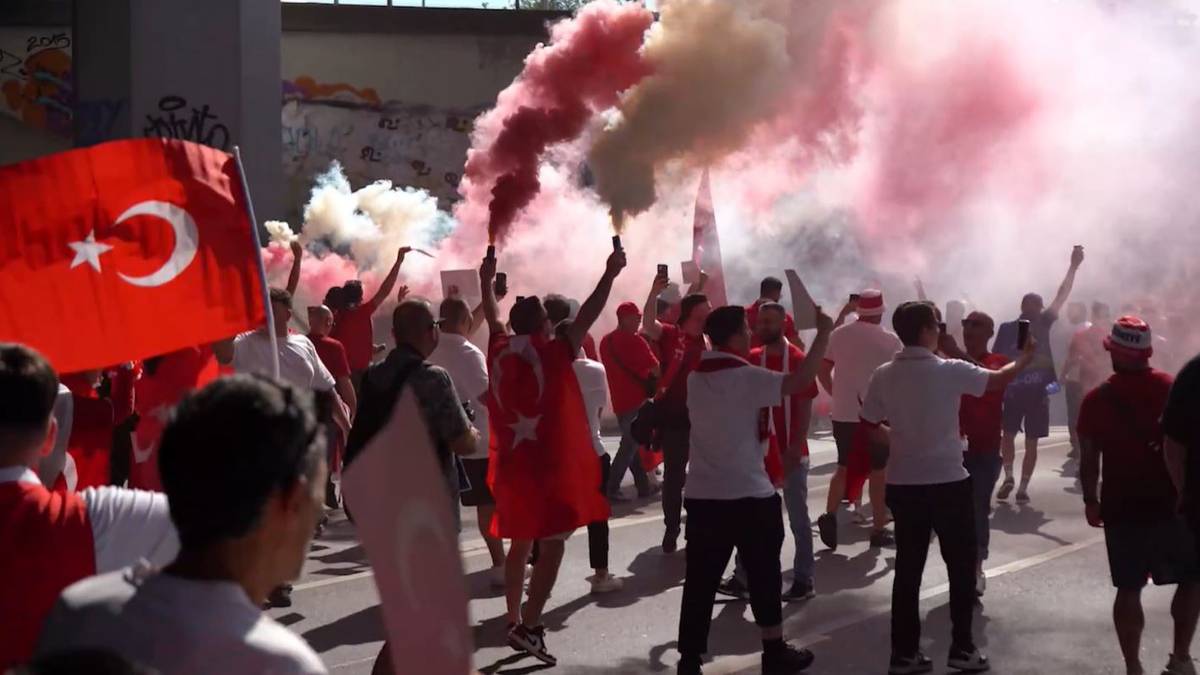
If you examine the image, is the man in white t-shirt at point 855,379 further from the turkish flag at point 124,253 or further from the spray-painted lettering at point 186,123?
the spray-painted lettering at point 186,123

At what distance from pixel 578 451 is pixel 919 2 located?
880 centimetres

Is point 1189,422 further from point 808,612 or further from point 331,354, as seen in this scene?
point 331,354

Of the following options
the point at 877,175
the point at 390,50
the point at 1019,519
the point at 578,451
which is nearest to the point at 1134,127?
the point at 877,175

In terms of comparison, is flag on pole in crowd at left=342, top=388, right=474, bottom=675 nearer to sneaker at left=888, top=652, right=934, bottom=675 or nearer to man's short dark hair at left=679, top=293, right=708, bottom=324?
sneaker at left=888, top=652, right=934, bottom=675

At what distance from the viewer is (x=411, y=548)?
7.87 ft

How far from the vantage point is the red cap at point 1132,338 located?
6625 millimetres

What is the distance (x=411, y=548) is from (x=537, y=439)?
209 inches

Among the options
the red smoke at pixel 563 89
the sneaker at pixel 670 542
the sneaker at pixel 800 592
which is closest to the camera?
the sneaker at pixel 800 592

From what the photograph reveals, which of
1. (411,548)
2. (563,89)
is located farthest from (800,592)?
(411,548)

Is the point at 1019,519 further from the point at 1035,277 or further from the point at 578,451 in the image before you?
the point at 1035,277

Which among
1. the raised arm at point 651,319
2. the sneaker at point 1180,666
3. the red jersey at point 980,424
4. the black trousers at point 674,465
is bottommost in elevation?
the sneaker at point 1180,666

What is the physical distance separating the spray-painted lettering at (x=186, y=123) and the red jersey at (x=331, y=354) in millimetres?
9868

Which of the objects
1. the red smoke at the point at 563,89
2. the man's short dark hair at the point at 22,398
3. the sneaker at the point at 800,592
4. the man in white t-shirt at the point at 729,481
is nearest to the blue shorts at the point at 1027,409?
the red smoke at the point at 563,89

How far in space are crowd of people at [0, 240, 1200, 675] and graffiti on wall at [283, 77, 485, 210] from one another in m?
16.6
